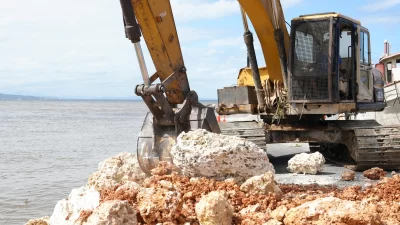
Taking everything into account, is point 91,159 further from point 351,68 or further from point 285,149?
point 351,68

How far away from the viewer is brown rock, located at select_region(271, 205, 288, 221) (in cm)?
416

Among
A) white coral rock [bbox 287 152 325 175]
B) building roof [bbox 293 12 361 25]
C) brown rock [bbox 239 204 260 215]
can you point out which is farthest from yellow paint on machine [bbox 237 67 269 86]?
brown rock [bbox 239 204 260 215]

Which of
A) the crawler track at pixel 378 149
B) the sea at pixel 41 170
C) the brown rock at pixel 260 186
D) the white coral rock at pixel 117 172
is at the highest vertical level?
the brown rock at pixel 260 186

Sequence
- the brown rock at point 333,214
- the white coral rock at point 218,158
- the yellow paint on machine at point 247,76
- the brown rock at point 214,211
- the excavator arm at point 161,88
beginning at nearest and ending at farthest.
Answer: the brown rock at point 333,214, the brown rock at point 214,211, the white coral rock at point 218,158, the excavator arm at point 161,88, the yellow paint on machine at point 247,76

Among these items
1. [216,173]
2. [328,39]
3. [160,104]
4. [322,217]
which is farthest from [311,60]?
[322,217]

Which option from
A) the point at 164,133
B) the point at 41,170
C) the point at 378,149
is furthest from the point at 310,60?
the point at 41,170

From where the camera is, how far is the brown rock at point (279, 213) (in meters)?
4.16

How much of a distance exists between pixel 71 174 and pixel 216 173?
6456 mm

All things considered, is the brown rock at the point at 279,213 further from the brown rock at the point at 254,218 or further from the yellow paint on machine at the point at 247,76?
the yellow paint on machine at the point at 247,76

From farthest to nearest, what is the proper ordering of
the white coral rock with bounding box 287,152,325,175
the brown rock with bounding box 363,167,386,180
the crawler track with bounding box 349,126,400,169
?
1. the crawler track with bounding box 349,126,400,169
2. the white coral rock with bounding box 287,152,325,175
3. the brown rock with bounding box 363,167,386,180

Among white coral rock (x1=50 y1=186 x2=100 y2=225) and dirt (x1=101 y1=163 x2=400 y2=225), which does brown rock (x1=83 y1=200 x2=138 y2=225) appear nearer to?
dirt (x1=101 y1=163 x2=400 y2=225)

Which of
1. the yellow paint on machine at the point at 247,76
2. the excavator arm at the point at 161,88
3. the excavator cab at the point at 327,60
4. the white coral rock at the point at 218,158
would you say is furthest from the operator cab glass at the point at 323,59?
the white coral rock at the point at 218,158

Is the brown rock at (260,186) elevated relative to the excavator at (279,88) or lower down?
lower down

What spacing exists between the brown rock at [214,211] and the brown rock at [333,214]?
0.45m
